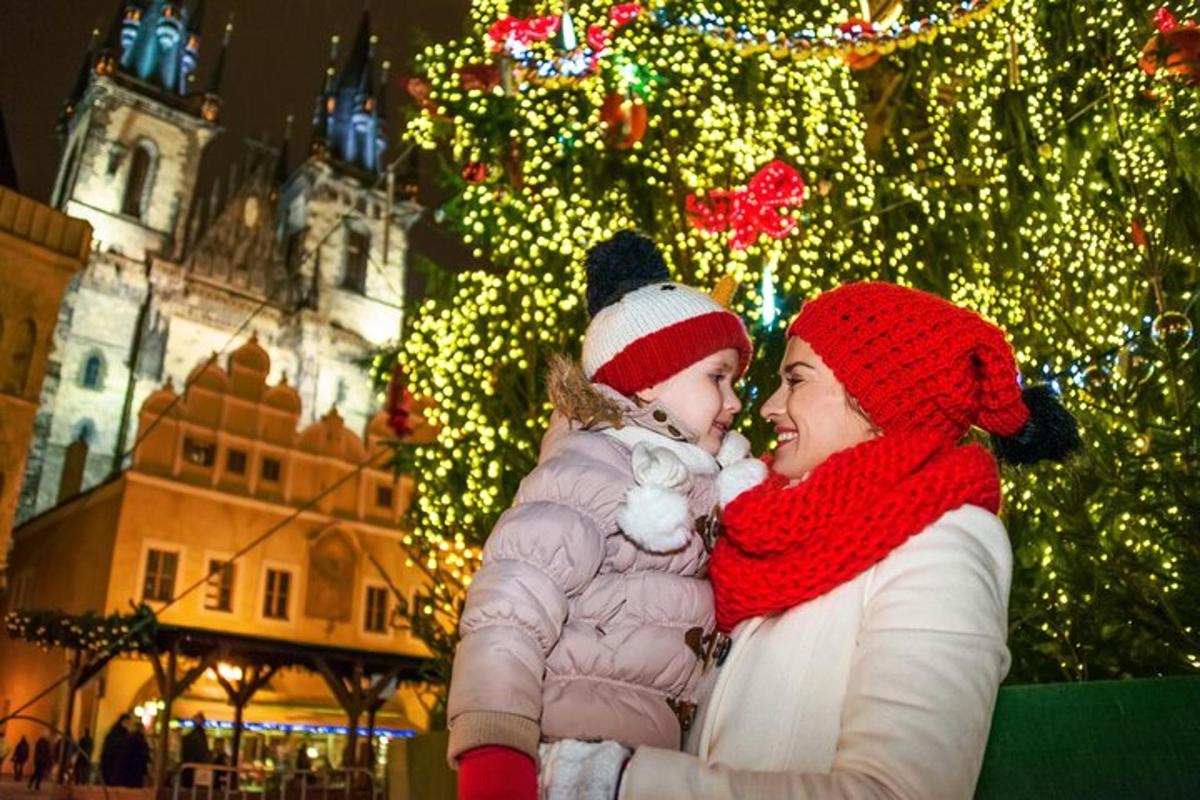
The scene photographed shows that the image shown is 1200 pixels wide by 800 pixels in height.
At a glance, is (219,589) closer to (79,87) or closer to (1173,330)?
(1173,330)

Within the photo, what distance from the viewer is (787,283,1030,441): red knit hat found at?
182 cm

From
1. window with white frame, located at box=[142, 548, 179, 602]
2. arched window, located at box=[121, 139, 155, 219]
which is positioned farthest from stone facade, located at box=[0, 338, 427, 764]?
arched window, located at box=[121, 139, 155, 219]

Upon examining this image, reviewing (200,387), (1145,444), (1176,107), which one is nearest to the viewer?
(1145,444)

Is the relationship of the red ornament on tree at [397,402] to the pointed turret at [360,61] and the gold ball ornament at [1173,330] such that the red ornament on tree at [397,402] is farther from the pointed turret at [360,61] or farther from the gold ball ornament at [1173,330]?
the pointed turret at [360,61]

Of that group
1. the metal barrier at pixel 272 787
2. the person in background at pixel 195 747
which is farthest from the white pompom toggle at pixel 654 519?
the person in background at pixel 195 747

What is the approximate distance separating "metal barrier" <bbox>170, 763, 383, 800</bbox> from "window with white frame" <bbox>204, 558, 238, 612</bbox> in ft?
18.3

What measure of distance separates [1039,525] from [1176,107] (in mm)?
3703

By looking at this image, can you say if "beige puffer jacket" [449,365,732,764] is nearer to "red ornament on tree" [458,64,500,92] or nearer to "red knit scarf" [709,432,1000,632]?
"red knit scarf" [709,432,1000,632]

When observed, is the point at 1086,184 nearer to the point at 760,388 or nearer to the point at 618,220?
the point at 760,388

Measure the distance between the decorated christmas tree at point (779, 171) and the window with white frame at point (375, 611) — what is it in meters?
13.9

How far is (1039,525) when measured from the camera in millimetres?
6543

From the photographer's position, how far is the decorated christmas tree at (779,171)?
295 inches

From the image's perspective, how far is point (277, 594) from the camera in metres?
22.2

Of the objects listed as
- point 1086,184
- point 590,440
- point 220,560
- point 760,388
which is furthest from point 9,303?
point 590,440
